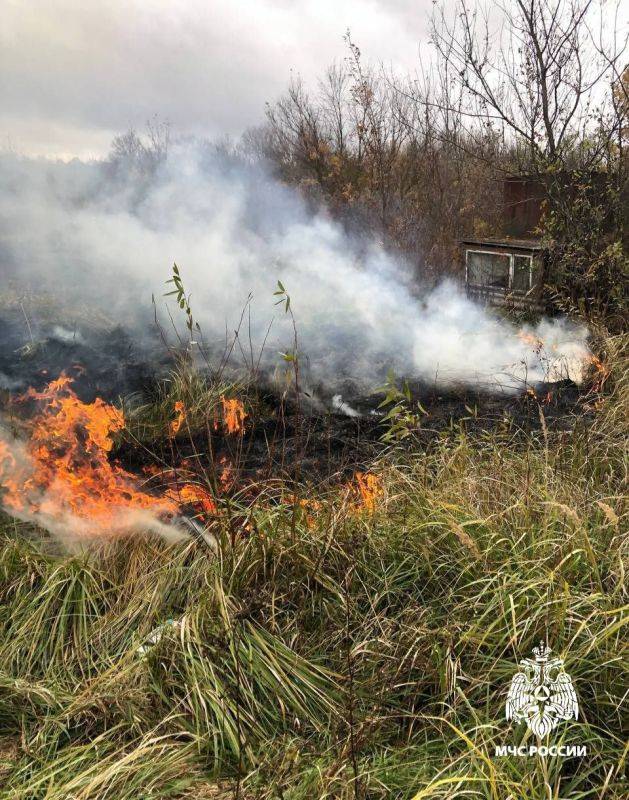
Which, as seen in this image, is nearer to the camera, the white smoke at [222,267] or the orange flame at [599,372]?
the orange flame at [599,372]

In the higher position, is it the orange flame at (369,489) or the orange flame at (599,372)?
the orange flame at (599,372)

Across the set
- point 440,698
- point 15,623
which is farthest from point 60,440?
point 440,698

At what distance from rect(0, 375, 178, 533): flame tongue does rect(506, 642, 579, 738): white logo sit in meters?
2.19

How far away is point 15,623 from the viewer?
3.14 meters

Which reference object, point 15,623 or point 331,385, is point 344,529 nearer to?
point 15,623

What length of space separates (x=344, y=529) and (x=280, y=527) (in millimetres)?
322

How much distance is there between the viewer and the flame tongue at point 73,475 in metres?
3.88

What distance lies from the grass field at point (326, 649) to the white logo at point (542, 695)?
0.05 meters

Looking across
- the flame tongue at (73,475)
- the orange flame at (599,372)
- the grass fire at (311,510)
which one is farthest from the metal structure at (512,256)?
the flame tongue at (73,475)

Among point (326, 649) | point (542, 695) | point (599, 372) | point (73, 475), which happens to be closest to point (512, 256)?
point (599, 372)

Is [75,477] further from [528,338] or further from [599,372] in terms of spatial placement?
[528,338]

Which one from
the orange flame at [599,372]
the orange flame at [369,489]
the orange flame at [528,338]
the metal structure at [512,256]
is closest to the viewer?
the orange flame at [369,489]

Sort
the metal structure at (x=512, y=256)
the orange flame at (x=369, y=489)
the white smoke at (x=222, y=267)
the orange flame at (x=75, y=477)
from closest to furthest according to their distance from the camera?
the orange flame at (x=369, y=489) → the orange flame at (x=75, y=477) → the white smoke at (x=222, y=267) → the metal structure at (x=512, y=256)

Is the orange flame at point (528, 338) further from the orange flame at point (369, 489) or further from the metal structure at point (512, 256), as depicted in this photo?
the orange flame at point (369, 489)
